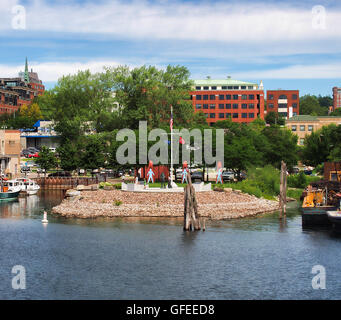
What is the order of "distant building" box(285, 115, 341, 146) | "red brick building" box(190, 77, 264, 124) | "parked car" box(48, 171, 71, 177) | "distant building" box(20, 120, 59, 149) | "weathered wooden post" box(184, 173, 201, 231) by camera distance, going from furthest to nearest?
"red brick building" box(190, 77, 264, 124)
"distant building" box(285, 115, 341, 146)
"distant building" box(20, 120, 59, 149)
"parked car" box(48, 171, 71, 177)
"weathered wooden post" box(184, 173, 201, 231)

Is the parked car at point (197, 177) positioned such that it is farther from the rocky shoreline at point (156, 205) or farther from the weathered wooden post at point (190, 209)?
the weathered wooden post at point (190, 209)

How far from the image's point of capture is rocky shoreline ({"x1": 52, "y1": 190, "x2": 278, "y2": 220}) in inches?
2525

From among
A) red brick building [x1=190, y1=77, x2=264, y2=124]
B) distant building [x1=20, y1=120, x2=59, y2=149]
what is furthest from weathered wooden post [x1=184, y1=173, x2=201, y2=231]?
red brick building [x1=190, y1=77, x2=264, y2=124]

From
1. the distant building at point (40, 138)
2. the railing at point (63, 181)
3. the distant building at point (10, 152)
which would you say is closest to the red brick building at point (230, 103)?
the distant building at point (40, 138)

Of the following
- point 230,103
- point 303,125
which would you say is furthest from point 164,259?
point 230,103

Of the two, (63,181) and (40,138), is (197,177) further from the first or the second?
(40,138)

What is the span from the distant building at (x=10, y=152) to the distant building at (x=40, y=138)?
33.6m

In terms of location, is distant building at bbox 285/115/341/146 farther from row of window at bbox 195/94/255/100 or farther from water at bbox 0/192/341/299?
water at bbox 0/192/341/299

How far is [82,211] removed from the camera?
65.8 metres

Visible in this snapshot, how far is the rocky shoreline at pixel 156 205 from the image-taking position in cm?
6412

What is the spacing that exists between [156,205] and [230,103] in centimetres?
11183

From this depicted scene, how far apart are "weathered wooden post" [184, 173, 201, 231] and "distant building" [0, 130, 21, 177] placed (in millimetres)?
60047

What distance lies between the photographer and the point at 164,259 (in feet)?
144
